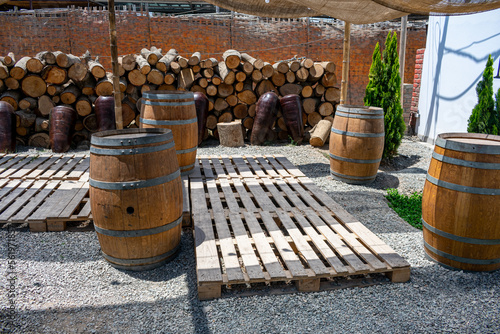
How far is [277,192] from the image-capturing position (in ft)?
13.4

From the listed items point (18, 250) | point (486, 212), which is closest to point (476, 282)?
point (486, 212)

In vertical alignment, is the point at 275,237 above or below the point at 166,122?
below

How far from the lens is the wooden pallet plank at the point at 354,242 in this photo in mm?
2709

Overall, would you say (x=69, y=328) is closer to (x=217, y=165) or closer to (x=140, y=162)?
(x=140, y=162)

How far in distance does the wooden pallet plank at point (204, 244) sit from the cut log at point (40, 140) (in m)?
4.29

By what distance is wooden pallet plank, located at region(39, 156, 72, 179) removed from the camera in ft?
14.3

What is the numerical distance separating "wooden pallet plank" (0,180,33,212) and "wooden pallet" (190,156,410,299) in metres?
1.86

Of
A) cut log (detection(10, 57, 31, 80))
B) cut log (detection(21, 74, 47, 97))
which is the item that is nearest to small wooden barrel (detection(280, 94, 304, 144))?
cut log (detection(21, 74, 47, 97))

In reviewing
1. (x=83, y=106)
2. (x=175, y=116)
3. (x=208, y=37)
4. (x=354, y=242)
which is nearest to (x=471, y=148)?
(x=354, y=242)

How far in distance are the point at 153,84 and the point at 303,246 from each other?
556 centimetres

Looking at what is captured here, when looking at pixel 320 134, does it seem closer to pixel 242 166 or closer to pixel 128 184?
pixel 242 166

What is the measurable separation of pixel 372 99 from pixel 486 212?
3.81m

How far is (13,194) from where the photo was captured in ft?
12.6

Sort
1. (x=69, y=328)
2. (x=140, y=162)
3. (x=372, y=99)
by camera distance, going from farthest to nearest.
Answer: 1. (x=372, y=99)
2. (x=140, y=162)
3. (x=69, y=328)
